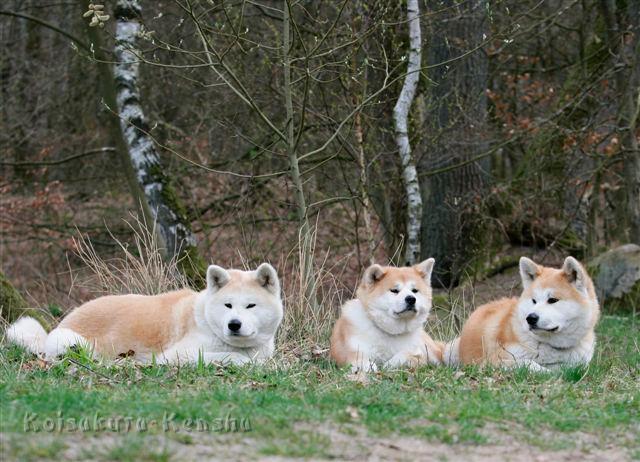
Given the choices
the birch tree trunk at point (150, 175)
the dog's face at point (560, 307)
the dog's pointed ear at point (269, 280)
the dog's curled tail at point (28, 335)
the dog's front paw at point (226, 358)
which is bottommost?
the dog's front paw at point (226, 358)

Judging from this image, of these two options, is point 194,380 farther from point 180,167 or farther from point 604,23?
point 604,23

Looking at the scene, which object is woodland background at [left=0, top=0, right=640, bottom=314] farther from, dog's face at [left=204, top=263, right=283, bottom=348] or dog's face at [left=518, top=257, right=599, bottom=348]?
dog's face at [left=518, top=257, right=599, bottom=348]

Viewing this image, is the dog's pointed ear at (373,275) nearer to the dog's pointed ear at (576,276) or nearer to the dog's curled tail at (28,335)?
the dog's pointed ear at (576,276)

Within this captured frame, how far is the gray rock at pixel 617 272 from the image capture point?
12.4 metres

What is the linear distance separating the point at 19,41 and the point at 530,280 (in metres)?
14.1

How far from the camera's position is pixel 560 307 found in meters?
7.88

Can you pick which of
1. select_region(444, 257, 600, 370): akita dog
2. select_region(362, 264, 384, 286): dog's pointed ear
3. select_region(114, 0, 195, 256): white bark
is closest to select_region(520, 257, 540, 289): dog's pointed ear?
select_region(444, 257, 600, 370): akita dog

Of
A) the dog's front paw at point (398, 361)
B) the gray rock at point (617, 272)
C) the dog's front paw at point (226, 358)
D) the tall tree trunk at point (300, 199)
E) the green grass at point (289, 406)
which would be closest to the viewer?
the green grass at point (289, 406)

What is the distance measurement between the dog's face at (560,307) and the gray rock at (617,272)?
184 inches

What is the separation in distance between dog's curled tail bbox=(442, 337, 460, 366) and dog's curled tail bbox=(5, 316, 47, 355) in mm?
3634

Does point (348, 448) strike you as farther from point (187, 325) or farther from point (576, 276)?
point (576, 276)

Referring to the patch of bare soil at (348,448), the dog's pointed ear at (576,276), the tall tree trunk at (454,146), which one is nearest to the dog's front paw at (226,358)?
the patch of bare soil at (348,448)

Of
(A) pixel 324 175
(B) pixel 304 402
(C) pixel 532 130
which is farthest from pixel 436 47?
(B) pixel 304 402

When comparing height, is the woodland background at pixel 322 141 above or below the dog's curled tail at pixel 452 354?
above
